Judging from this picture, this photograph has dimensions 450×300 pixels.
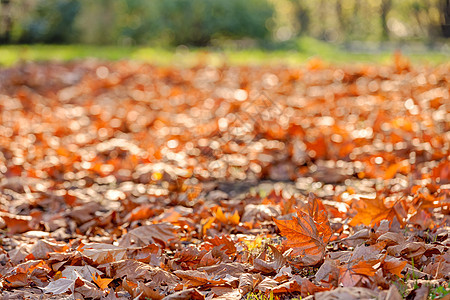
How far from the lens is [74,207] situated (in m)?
3.62

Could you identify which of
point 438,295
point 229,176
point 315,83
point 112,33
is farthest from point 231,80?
point 112,33

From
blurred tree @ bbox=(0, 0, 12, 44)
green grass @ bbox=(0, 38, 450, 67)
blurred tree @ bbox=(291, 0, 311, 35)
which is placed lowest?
blurred tree @ bbox=(291, 0, 311, 35)

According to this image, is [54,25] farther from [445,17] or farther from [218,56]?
[445,17]

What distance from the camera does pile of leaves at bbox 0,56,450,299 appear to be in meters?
2.27

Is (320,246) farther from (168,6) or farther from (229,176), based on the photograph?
(168,6)

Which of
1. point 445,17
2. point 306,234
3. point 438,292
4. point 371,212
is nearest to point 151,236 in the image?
point 306,234

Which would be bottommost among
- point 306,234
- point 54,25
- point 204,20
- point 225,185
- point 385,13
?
point 385,13

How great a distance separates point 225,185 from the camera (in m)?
4.22

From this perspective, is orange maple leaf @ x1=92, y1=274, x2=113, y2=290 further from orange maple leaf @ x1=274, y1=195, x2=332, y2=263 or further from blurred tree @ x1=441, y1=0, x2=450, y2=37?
blurred tree @ x1=441, y1=0, x2=450, y2=37

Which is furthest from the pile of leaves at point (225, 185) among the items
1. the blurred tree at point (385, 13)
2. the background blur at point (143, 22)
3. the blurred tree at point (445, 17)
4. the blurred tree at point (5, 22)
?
the blurred tree at point (385, 13)

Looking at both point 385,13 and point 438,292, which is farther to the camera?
point 385,13

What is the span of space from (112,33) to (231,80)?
428 inches

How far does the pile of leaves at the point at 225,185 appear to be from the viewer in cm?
227

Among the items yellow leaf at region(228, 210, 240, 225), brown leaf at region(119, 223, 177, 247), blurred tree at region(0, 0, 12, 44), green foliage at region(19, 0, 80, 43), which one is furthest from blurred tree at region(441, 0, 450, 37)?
brown leaf at region(119, 223, 177, 247)
